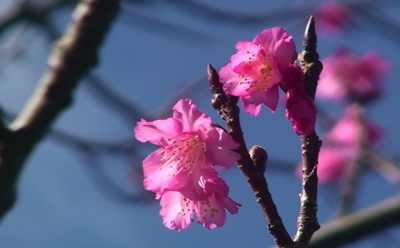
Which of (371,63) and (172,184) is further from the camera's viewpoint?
(371,63)

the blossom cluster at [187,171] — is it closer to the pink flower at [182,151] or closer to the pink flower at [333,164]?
the pink flower at [182,151]

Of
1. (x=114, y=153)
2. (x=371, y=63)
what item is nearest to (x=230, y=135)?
(x=114, y=153)

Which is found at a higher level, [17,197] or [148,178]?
[148,178]

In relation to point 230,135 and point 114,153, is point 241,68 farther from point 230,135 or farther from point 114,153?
point 114,153

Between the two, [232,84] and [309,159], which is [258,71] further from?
[309,159]

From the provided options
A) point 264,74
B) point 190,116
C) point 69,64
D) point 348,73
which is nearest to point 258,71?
point 264,74

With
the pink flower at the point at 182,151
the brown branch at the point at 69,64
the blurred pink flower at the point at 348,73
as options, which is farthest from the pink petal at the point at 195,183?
the blurred pink flower at the point at 348,73

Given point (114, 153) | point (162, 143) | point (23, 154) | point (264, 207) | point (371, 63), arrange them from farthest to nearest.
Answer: point (371, 63)
point (114, 153)
point (23, 154)
point (162, 143)
point (264, 207)

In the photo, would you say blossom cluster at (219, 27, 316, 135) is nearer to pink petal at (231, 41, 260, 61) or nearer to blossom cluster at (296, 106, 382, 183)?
pink petal at (231, 41, 260, 61)
